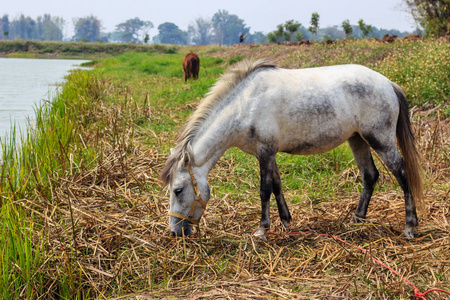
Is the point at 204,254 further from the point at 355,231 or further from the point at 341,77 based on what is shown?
the point at 341,77

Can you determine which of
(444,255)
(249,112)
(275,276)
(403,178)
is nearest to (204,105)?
(249,112)

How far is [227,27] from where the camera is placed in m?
128

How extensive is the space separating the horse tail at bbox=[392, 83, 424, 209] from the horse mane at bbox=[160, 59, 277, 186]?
122 centimetres

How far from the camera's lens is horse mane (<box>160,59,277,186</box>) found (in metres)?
3.53

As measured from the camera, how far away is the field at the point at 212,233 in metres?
2.94

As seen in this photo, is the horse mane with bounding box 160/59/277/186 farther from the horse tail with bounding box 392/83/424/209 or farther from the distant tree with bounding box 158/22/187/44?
the distant tree with bounding box 158/22/187/44

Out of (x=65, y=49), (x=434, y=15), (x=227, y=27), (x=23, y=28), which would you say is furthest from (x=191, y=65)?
(x=23, y=28)

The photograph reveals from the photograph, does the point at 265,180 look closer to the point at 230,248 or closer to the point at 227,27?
the point at 230,248

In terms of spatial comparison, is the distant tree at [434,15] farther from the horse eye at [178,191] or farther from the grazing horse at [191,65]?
the horse eye at [178,191]

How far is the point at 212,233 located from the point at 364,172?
153 cm

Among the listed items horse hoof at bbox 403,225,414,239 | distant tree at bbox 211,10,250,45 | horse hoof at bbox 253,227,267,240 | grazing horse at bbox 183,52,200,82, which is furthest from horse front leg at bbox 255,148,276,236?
distant tree at bbox 211,10,250,45

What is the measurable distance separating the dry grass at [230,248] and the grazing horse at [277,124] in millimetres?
267

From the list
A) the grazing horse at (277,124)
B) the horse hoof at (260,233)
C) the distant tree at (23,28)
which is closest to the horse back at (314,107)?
the grazing horse at (277,124)

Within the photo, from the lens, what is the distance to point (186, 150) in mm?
3537
